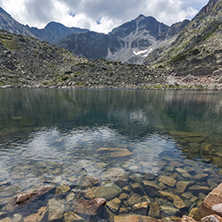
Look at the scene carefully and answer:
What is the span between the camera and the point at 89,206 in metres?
8.23

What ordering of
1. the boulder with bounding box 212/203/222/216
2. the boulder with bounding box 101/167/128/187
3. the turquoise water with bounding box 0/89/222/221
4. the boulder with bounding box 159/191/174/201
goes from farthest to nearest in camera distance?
the boulder with bounding box 101/167/128/187, the turquoise water with bounding box 0/89/222/221, the boulder with bounding box 159/191/174/201, the boulder with bounding box 212/203/222/216

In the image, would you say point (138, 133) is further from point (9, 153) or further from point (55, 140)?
→ point (9, 153)

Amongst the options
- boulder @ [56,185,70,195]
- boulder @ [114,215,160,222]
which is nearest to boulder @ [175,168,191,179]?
boulder @ [114,215,160,222]

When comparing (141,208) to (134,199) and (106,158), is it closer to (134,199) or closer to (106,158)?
(134,199)

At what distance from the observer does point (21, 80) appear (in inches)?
7446

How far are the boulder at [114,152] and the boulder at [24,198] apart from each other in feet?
23.9

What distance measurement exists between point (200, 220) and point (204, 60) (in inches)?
8806

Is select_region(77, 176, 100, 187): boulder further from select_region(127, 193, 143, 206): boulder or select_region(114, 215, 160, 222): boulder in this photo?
select_region(114, 215, 160, 222): boulder

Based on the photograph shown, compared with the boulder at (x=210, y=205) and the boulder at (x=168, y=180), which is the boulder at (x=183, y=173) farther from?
the boulder at (x=210, y=205)

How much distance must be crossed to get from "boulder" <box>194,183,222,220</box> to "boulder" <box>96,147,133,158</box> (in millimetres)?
8233

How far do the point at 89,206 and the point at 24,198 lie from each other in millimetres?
4292

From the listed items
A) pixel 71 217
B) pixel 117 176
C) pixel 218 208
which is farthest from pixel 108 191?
A: pixel 218 208

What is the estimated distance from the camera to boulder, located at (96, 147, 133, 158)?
15.2 metres

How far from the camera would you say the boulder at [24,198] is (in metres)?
8.10
